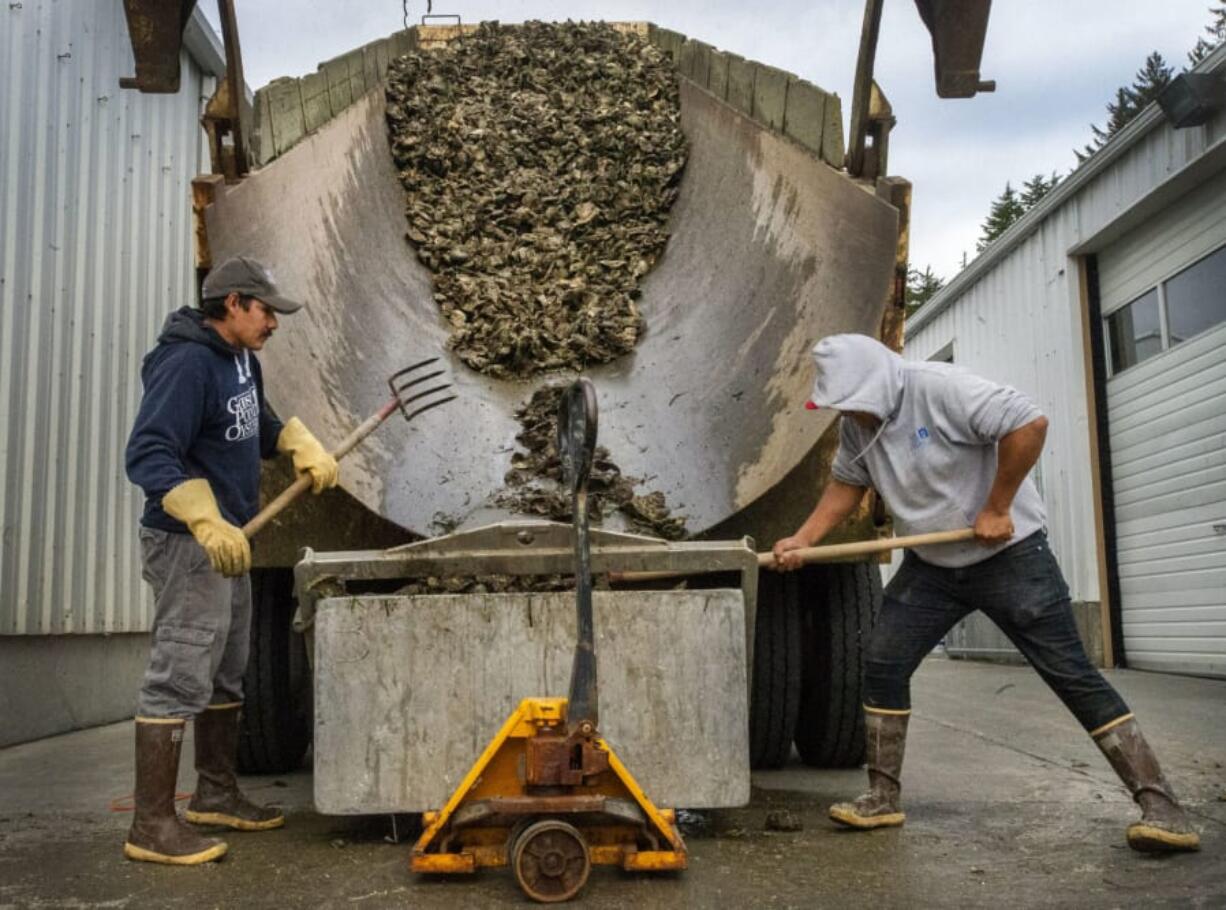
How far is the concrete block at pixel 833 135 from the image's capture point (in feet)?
11.8

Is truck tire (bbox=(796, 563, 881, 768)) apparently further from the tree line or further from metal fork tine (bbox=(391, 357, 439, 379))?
the tree line

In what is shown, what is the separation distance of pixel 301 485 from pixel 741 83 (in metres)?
2.20

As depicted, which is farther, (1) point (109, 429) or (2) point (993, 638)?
(2) point (993, 638)

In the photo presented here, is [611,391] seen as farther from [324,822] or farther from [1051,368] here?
[1051,368]

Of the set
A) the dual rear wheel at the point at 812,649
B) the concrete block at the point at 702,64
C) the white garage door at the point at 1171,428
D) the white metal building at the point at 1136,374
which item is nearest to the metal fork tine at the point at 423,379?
the dual rear wheel at the point at 812,649

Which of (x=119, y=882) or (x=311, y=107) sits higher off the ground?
(x=311, y=107)

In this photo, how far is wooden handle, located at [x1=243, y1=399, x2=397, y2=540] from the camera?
9.81 ft

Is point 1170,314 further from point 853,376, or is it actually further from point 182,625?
point 182,625

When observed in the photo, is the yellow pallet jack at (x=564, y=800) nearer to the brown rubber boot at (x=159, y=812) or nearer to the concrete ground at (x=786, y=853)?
the concrete ground at (x=786, y=853)

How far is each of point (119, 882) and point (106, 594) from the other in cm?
399

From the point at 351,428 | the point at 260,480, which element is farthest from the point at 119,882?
the point at 351,428

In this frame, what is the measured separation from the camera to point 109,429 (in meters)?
6.46

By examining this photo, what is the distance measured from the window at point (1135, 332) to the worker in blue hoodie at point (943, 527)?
658 centimetres

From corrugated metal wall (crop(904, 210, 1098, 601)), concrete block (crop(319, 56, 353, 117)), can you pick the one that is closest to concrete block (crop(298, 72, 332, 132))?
concrete block (crop(319, 56, 353, 117))
